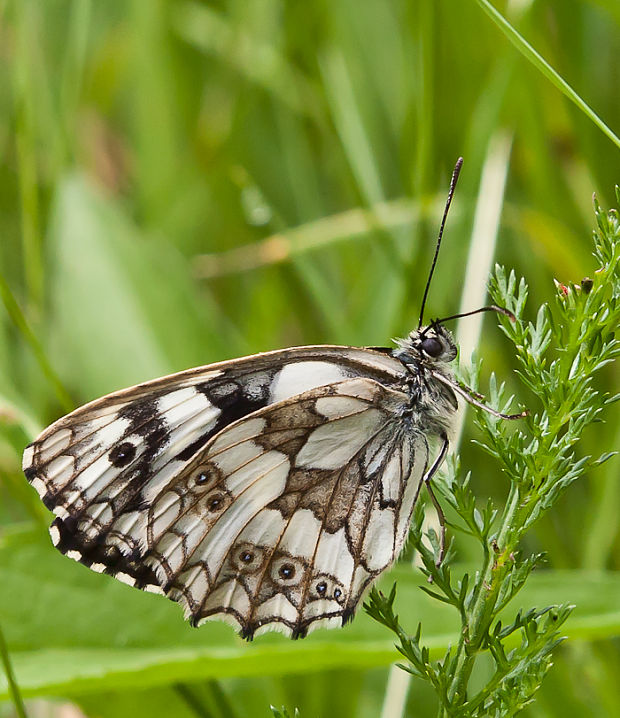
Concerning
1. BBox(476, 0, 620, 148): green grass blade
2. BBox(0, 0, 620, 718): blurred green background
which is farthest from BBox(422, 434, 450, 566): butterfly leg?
BBox(476, 0, 620, 148): green grass blade

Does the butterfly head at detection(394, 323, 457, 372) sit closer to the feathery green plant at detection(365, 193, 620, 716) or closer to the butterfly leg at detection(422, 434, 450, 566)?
the butterfly leg at detection(422, 434, 450, 566)

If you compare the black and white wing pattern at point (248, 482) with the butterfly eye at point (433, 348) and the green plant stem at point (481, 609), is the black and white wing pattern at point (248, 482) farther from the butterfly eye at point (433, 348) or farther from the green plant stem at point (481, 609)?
the green plant stem at point (481, 609)

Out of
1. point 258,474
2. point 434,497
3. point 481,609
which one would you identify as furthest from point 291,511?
point 481,609

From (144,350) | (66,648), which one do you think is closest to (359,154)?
(144,350)

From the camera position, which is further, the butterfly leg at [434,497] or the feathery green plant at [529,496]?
the butterfly leg at [434,497]

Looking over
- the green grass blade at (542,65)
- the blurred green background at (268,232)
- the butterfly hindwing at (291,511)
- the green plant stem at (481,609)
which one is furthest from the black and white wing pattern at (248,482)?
the green grass blade at (542,65)

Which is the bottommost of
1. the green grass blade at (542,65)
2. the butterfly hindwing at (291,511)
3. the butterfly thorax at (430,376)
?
the butterfly hindwing at (291,511)

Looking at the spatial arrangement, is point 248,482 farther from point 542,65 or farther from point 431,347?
point 542,65

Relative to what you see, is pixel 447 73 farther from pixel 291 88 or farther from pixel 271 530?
pixel 271 530
